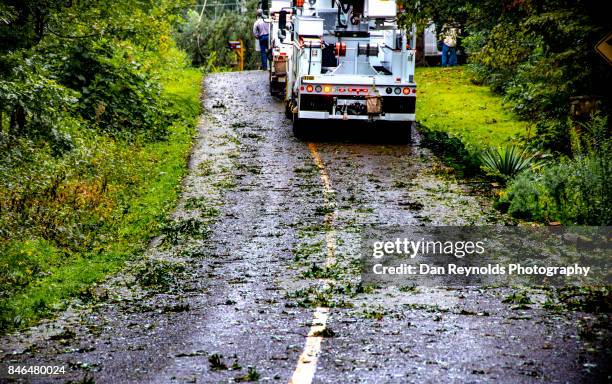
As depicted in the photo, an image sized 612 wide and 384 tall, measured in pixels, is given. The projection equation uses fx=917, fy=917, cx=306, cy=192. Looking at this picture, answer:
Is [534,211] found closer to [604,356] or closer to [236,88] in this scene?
[604,356]

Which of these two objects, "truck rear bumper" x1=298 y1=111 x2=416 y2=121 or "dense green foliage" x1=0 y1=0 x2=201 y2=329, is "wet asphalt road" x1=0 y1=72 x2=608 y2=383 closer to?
"dense green foliage" x1=0 y1=0 x2=201 y2=329

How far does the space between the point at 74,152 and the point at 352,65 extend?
7778 mm

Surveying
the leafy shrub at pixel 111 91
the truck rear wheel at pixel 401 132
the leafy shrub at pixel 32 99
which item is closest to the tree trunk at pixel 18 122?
the leafy shrub at pixel 32 99

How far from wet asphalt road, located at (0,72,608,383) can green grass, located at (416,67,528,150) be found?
171 inches

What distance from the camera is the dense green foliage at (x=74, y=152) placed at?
1163cm

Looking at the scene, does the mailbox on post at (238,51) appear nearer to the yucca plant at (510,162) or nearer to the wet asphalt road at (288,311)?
the wet asphalt road at (288,311)

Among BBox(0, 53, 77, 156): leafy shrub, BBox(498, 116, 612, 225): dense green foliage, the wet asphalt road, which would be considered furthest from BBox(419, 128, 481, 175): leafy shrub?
BBox(0, 53, 77, 156): leafy shrub

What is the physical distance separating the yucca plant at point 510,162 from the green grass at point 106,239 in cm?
576

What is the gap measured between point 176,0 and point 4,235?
29.4 ft

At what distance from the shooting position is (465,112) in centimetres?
2472

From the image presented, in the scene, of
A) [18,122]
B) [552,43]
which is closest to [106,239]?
[18,122]

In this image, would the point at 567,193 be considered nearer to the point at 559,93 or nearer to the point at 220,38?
the point at 559,93

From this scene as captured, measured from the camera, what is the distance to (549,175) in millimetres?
13727

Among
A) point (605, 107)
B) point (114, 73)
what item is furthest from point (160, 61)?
point (605, 107)
